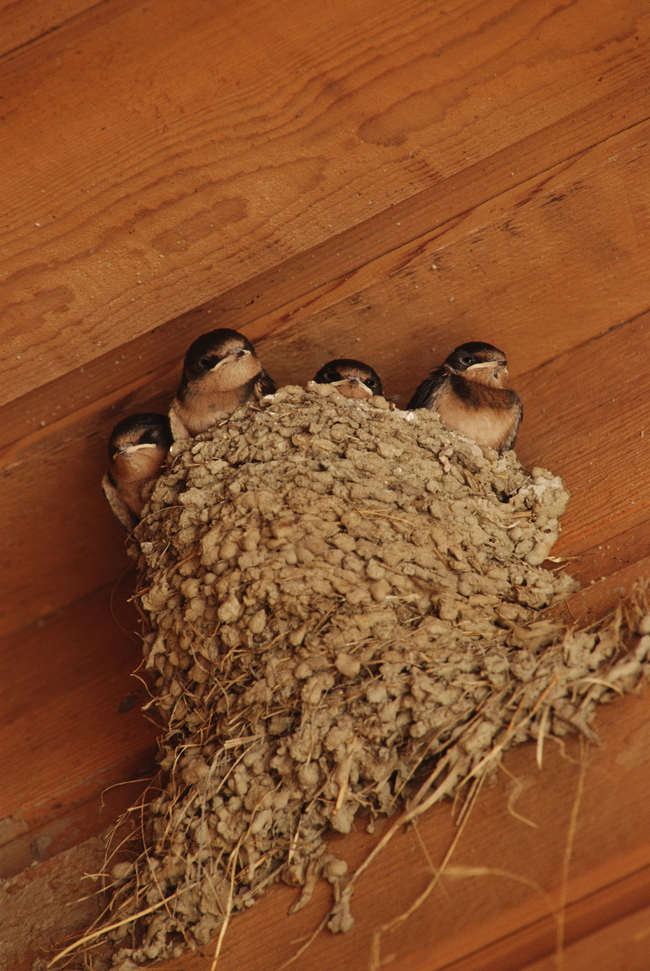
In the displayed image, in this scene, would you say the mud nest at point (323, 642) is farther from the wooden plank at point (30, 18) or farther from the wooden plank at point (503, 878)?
the wooden plank at point (30, 18)

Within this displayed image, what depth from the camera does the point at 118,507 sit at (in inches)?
106

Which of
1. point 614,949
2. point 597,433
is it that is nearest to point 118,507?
point 597,433

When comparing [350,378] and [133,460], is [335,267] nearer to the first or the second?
[350,378]

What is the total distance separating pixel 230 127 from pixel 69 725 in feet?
6.11

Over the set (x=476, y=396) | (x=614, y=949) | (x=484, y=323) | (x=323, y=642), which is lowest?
(x=614, y=949)

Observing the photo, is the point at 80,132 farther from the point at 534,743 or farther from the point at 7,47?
the point at 534,743

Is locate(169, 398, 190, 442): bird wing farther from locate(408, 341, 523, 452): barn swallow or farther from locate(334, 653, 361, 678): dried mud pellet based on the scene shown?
locate(334, 653, 361, 678): dried mud pellet

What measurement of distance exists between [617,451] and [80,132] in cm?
175

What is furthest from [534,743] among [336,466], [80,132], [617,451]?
[80,132]

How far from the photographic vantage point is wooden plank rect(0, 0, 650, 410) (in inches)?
88.4

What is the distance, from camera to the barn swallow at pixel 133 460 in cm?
256

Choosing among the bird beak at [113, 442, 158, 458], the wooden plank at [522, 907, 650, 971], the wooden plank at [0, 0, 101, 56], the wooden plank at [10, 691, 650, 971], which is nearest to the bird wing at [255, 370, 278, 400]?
the bird beak at [113, 442, 158, 458]

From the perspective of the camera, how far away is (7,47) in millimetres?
2137

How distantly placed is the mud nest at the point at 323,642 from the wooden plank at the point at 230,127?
0.48 m
